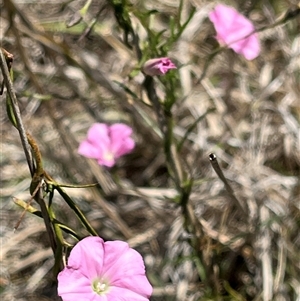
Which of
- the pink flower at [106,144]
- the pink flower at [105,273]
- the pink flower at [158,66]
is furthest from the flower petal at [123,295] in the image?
the pink flower at [106,144]

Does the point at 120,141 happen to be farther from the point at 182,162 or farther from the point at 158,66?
the point at 158,66

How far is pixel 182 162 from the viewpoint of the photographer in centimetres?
160

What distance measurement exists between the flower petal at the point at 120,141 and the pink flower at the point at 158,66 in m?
0.39

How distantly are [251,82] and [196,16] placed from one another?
266 mm

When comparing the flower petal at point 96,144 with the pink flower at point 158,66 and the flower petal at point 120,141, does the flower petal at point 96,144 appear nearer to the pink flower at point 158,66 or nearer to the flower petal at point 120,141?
the flower petal at point 120,141

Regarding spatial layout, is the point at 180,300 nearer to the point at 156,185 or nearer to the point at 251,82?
the point at 156,185

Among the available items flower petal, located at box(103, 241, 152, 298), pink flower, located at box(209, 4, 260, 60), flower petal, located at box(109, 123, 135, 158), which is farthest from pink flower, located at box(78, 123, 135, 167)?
flower petal, located at box(103, 241, 152, 298)

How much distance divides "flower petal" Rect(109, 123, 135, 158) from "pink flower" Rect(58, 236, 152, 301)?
55 cm

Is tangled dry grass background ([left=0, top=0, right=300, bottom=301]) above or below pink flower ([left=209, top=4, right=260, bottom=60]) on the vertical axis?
below

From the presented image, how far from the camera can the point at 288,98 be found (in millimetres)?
1699

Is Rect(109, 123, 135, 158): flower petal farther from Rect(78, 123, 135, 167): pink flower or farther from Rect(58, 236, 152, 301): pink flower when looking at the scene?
Rect(58, 236, 152, 301): pink flower

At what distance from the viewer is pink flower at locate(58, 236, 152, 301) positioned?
2.59 ft

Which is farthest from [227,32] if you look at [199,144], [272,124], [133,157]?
[133,157]

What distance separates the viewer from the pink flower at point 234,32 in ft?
4.08
